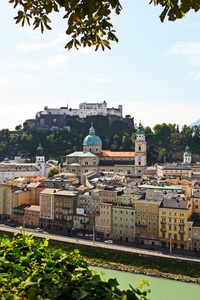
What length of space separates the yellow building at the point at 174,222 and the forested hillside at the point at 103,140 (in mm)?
39906

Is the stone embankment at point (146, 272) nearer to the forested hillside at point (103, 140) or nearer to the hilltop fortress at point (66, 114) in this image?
the forested hillside at point (103, 140)

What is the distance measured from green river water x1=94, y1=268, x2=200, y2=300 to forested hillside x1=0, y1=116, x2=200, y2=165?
45428 mm

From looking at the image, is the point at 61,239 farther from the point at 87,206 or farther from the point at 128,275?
the point at 128,275

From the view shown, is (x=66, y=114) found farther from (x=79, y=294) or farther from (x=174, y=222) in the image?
(x=79, y=294)

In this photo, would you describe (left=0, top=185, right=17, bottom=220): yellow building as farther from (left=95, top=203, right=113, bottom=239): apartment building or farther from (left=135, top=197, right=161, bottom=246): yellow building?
(left=135, top=197, right=161, bottom=246): yellow building

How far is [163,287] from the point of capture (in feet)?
59.1

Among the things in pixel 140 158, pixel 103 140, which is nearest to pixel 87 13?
pixel 140 158

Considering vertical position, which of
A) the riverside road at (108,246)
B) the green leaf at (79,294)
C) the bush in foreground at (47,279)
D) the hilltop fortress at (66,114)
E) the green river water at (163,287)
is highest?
the hilltop fortress at (66,114)

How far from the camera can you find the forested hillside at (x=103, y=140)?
68125 millimetres

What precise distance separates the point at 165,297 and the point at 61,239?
1115 centimetres

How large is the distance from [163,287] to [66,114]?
65023mm

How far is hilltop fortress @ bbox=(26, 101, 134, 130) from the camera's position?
77.4 meters

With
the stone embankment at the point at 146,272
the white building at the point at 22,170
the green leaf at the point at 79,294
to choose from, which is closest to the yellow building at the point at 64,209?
the stone embankment at the point at 146,272

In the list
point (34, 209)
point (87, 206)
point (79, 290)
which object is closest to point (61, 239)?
point (87, 206)
